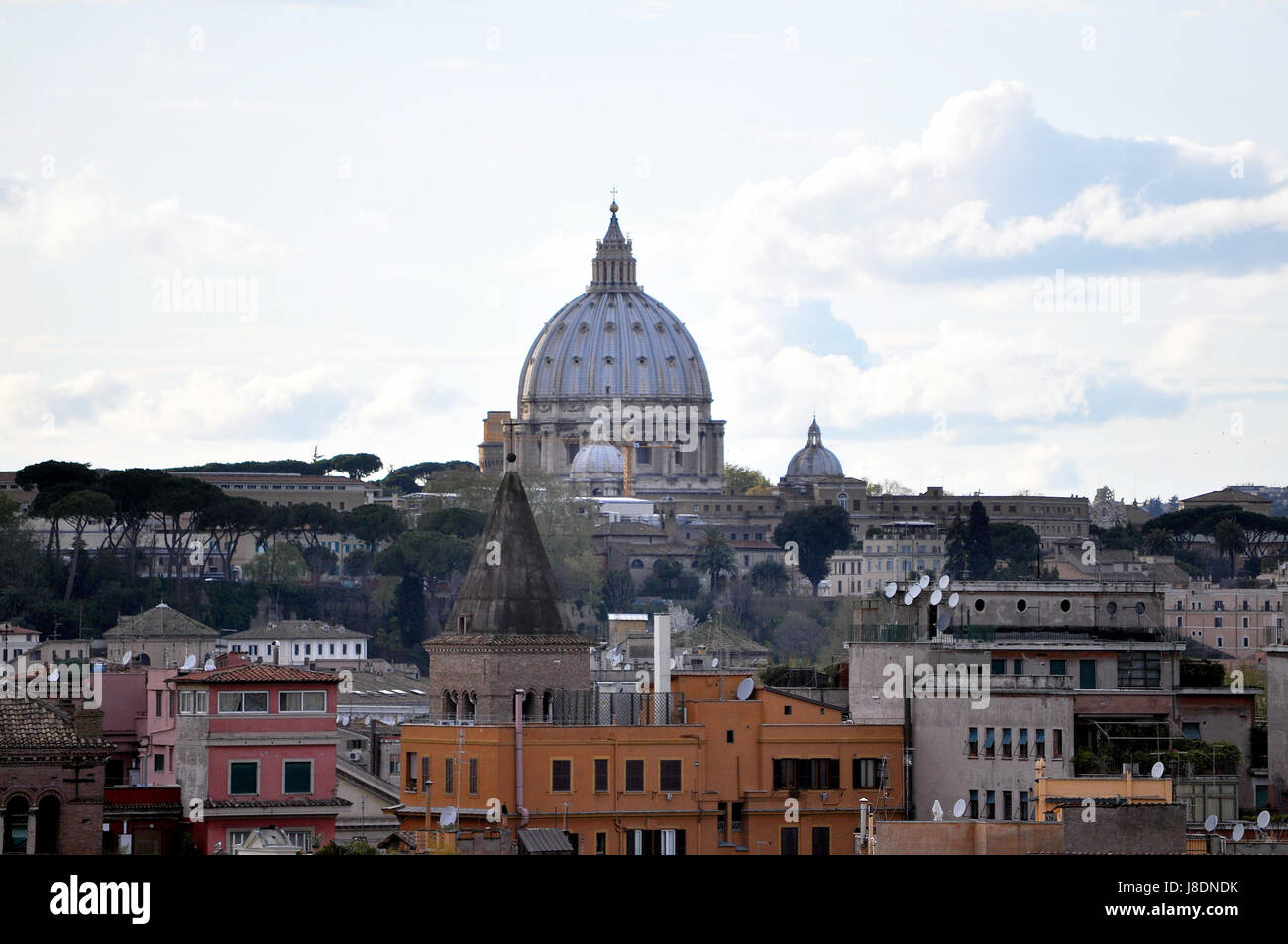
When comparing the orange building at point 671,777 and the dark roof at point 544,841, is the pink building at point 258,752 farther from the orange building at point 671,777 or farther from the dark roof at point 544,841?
the dark roof at point 544,841

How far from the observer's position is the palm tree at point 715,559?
144125 millimetres

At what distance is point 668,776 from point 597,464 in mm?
153030

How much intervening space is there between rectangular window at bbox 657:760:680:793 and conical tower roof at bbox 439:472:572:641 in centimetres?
368

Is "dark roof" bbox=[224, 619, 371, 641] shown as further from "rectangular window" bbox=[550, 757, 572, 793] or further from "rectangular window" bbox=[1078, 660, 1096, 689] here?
"rectangular window" bbox=[550, 757, 572, 793]

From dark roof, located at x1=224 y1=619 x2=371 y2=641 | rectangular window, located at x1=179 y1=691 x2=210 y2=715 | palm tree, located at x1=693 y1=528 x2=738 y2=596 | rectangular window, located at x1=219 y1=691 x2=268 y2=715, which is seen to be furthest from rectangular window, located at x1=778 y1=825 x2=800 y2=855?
palm tree, located at x1=693 y1=528 x2=738 y2=596

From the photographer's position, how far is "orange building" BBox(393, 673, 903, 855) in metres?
27.8

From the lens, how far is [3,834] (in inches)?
976

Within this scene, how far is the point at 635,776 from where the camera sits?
93.0 feet

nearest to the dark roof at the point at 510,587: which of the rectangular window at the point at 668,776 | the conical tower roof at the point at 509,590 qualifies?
the conical tower roof at the point at 509,590

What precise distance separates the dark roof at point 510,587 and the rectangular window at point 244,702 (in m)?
3.38

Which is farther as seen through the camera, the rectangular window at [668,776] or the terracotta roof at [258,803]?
the rectangular window at [668,776]

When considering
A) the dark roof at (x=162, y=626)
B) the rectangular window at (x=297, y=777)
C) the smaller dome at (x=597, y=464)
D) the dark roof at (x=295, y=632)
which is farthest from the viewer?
the smaller dome at (x=597, y=464)

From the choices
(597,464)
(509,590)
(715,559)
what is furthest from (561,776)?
(597,464)
